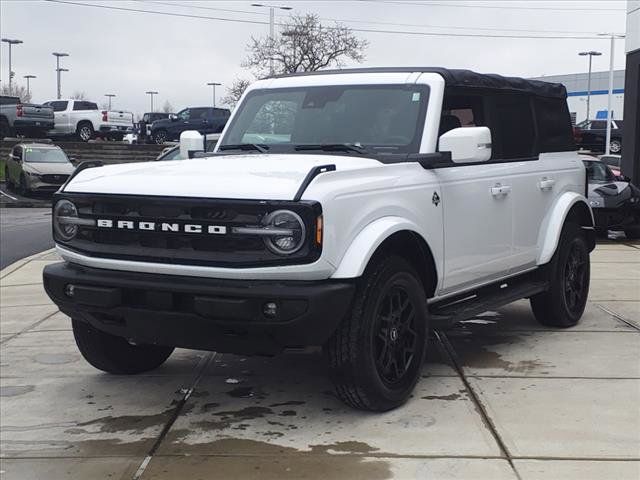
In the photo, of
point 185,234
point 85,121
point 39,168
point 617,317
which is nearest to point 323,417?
point 185,234

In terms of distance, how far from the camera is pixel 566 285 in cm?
689

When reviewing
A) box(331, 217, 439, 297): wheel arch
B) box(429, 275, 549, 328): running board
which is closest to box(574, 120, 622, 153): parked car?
box(429, 275, 549, 328): running board

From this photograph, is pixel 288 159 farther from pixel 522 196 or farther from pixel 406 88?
pixel 522 196

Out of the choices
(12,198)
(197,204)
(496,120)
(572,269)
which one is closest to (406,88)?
(496,120)

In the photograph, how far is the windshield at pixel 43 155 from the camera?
25719 mm

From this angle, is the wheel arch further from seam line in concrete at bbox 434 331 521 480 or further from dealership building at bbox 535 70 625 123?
dealership building at bbox 535 70 625 123

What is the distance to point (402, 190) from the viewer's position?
4.73 meters

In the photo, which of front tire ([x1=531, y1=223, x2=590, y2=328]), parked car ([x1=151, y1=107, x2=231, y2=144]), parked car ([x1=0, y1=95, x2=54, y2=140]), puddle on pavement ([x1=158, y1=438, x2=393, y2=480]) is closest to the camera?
puddle on pavement ([x1=158, y1=438, x2=393, y2=480])

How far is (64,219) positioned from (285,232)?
1553 millimetres

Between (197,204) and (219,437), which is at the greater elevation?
(197,204)

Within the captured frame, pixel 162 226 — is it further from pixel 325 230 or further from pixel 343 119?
Answer: pixel 343 119

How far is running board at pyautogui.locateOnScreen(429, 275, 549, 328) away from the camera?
525cm

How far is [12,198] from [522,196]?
2274 cm

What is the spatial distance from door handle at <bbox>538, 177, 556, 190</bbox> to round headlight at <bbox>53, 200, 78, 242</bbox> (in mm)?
3661
